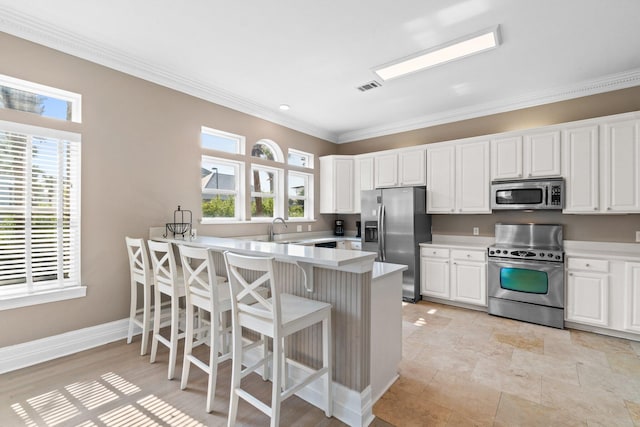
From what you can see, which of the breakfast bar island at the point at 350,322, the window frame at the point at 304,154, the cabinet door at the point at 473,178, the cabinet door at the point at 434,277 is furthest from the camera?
the window frame at the point at 304,154

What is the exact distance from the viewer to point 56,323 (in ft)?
9.06

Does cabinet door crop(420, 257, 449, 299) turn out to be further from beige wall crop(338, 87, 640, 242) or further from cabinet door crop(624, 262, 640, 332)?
cabinet door crop(624, 262, 640, 332)

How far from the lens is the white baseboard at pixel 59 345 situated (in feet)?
8.26

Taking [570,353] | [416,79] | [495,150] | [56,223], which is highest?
[416,79]

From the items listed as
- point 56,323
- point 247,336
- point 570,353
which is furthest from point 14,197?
point 570,353

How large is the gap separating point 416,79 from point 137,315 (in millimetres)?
4332

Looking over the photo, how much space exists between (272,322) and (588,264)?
3.76m

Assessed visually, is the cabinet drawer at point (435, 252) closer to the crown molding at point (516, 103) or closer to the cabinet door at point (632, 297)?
the cabinet door at point (632, 297)

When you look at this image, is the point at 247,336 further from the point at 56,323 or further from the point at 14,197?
the point at 14,197

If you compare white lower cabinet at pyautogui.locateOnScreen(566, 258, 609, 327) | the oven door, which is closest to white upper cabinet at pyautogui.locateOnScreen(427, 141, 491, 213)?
the oven door

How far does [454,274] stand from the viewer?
431 cm

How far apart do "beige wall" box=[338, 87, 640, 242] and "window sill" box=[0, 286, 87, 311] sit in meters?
4.87

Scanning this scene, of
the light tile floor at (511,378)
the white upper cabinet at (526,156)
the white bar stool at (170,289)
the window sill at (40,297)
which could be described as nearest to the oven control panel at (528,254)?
the light tile floor at (511,378)

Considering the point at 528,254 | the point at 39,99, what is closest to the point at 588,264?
the point at 528,254
